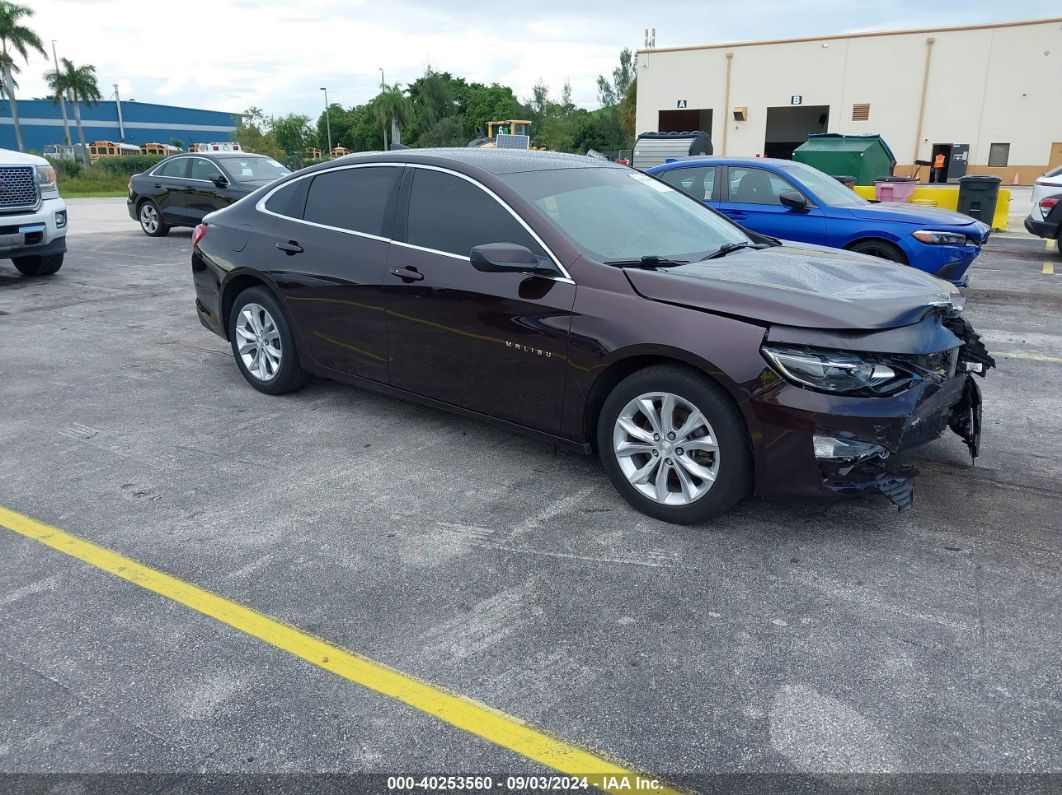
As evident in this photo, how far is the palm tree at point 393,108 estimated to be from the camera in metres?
96.9

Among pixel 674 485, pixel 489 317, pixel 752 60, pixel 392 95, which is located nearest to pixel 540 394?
pixel 489 317

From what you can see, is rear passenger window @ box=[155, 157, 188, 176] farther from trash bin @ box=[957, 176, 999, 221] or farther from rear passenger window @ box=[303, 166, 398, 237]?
trash bin @ box=[957, 176, 999, 221]

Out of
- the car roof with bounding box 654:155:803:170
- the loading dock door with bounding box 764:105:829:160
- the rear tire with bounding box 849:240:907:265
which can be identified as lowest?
the rear tire with bounding box 849:240:907:265

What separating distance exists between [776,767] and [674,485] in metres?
1.64

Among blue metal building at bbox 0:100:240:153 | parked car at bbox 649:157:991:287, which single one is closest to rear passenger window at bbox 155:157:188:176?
parked car at bbox 649:157:991:287

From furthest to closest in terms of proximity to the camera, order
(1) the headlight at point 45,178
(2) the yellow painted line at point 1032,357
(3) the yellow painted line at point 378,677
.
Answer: (1) the headlight at point 45,178, (2) the yellow painted line at point 1032,357, (3) the yellow painted line at point 378,677

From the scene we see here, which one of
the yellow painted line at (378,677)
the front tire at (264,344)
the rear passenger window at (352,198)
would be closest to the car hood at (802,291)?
the rear passenger window at (352,198)

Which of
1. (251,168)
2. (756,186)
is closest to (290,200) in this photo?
(756,186)

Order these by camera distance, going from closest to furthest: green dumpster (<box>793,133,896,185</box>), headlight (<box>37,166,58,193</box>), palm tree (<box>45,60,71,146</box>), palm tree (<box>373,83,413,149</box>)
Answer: headlight (<box>37,166,58,193</box>)
green dumpster (<box>793,133,896,185</box>)
palm tree (<box>45,60,71,146</box>)
palm tree (<box>373,83,413,149</box>)

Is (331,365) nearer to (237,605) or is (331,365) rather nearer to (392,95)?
(237,605)

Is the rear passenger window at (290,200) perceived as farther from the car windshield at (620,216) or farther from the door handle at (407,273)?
the car windshield at (620,216)

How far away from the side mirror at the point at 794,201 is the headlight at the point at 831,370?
5.60m

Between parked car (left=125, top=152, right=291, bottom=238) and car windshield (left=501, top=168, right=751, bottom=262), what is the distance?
1062cm

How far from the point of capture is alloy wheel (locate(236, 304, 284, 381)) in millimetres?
5691
